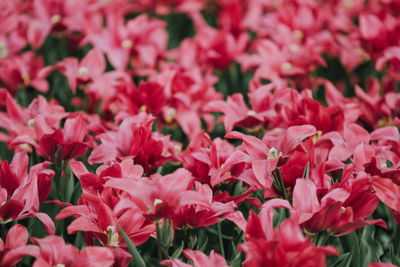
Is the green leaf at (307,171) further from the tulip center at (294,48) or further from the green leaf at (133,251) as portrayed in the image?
the tulip center at (294,48)

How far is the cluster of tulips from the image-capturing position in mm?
1017

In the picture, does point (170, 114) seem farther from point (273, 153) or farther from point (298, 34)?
point (298, 34)

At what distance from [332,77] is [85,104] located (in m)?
1.15

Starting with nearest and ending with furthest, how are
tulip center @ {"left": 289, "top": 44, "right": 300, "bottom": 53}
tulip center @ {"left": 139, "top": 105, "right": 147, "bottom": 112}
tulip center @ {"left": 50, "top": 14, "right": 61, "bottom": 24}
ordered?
tulip center @ {"left": 139, "top": 105, "right": 147, "bottom": 112}, tulip center @ {"left": 289, "top": 44, "right": 300, "bottom": 53}, tulip center @ {"left": 50, "top": 14, "right": 61, "bottom": 24}

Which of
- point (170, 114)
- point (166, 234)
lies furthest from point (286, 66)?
point (166, 234)

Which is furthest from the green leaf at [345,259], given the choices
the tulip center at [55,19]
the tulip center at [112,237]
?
the tulip center at [55,19]

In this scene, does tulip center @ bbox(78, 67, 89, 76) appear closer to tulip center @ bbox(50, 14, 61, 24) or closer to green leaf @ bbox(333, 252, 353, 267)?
tulip center @ bbox(50, 14, 61, 24)

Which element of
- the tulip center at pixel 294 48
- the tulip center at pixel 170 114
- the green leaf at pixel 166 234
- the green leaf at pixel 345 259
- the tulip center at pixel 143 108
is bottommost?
the green leaf at pixel 345 259

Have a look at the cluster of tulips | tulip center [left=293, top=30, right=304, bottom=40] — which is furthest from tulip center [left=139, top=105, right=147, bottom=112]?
tulip center [left=293, top=30, right=304, bottom=40]

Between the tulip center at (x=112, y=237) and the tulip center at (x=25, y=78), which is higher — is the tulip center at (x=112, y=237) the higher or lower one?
the lower one

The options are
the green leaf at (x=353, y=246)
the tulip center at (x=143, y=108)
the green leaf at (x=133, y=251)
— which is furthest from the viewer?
the tulip center at (x=143, y=108)

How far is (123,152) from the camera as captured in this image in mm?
1308

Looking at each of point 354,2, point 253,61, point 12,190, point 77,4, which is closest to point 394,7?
point 354,2

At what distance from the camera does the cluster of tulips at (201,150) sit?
1.02 metres
